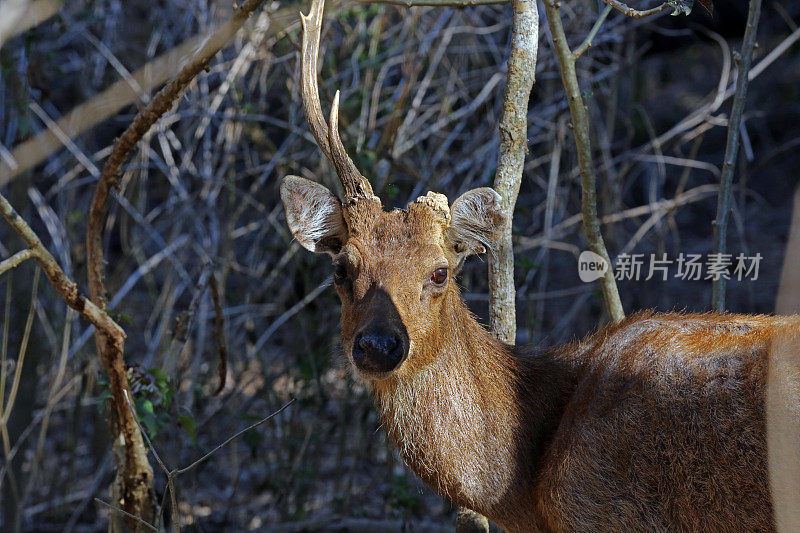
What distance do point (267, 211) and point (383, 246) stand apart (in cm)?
329

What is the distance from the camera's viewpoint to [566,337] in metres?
6.95

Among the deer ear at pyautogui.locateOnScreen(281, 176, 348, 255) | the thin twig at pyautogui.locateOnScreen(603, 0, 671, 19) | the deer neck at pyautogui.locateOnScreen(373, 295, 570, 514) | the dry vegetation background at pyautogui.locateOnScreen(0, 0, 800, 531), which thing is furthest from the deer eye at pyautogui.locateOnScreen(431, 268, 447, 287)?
the dry vegetation background at pyautogui.locateOnScreen(0, 0, 800, 531)

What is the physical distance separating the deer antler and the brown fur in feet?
0.34

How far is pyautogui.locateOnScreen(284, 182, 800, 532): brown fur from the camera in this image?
2.87m

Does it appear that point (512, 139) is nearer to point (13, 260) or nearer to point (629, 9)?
point (629, 9)

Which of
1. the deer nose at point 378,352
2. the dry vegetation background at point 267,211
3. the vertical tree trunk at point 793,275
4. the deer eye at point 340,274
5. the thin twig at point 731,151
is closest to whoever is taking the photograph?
the deer nose at point 378,352

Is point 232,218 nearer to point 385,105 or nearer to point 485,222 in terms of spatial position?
point 385,105

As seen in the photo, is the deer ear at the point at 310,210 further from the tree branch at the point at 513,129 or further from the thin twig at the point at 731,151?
the thin twig at the point at 731,151

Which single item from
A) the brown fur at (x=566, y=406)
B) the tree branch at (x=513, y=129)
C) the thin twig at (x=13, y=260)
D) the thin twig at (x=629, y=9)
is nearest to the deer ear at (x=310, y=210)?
the brown fur at (x=566, y=406)

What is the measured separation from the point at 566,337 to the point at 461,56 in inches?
101

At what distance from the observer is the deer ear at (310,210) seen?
11.6 feet

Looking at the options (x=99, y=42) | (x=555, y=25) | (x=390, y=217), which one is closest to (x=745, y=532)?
(x=390, y=217)

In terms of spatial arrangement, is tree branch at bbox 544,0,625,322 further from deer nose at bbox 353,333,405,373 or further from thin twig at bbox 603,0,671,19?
deer nose at bbox 353,333,405,373

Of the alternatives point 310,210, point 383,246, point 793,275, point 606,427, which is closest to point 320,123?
point 310,210
